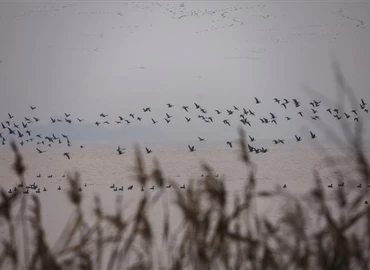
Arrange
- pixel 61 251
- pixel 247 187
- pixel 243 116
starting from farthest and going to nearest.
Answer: pixel 243 116
pixel 247 187
pixel 61 251

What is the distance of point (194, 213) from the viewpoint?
5.97 ft

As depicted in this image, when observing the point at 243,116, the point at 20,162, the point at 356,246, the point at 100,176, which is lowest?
the point at 356,246

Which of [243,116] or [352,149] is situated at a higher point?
[243,116]

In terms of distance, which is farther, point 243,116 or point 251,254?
point 243,116

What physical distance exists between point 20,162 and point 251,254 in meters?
0.74

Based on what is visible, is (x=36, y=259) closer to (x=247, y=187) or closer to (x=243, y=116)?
(x=247, y=187)

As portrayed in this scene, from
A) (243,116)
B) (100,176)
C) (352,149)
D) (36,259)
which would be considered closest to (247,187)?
(352,149)

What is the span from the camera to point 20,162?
1.75 meters

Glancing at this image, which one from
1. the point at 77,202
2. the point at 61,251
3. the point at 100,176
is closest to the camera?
the point at 77,202

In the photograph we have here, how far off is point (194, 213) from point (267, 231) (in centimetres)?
30

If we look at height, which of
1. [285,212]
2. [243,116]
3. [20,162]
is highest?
[243,116]

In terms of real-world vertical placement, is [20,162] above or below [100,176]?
below

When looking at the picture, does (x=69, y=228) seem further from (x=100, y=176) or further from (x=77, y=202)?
(x=100, y=176)

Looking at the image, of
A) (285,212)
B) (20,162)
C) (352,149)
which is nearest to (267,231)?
(285,212)
